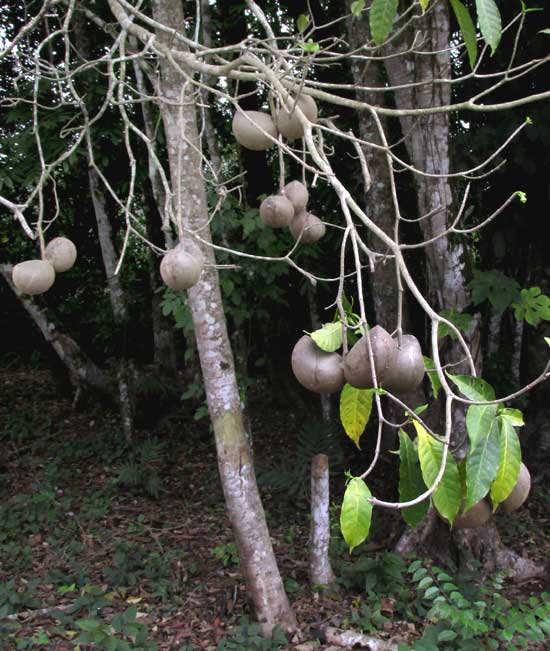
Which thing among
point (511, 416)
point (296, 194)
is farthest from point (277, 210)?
point (511, 416)

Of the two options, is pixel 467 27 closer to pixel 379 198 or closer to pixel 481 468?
pixel 481 468

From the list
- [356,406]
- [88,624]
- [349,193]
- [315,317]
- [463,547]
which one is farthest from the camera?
[315,317]

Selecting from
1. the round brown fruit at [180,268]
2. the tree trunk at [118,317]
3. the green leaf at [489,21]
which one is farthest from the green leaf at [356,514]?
the tree trunk at [118,317]

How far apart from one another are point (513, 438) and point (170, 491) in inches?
179

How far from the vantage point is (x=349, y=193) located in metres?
2.96

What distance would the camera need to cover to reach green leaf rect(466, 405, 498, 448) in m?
0.94

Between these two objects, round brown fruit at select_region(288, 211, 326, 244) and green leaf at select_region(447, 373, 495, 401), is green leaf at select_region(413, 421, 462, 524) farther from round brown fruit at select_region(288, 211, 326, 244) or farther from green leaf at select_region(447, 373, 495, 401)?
round brown fruit at select_region(288, 211, 326, 244)

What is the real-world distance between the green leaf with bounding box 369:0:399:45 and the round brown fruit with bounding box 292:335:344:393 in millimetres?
703

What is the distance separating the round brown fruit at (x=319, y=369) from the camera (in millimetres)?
1040

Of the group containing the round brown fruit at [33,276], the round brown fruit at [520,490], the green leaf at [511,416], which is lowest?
the round brown fruit at [520,490]

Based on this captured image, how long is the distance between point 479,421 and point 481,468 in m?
0.07

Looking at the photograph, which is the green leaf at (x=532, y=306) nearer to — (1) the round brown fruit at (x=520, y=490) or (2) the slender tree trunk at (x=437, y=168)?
(2) the slender tree trunk at (x=437, y=168)

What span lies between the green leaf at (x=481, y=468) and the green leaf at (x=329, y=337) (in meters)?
0.26

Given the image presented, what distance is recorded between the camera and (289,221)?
1.49m
